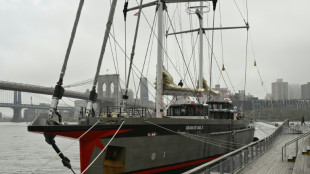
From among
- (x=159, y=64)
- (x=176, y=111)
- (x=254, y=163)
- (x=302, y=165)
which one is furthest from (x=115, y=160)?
(x=176, y=111)

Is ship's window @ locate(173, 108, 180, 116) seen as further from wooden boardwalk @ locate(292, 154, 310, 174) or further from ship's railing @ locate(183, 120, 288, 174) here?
wooden boardwalk @ locate(292, 154, 310, 174)

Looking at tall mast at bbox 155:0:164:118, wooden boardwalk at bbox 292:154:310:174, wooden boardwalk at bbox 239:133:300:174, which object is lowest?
wooden boardwalk at bbox 239:133:300:174

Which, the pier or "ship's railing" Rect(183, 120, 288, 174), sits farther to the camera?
the pier

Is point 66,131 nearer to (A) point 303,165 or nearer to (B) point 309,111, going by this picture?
(A) point 303,165

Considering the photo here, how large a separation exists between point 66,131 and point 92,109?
2.78 metres

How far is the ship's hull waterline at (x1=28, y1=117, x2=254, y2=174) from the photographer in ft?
48.4

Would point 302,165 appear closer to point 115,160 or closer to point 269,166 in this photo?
point 269,166

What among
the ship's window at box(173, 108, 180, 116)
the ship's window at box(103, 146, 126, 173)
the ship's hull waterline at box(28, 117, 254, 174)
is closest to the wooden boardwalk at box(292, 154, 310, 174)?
the ship's hull waterline at box(28, 117, 254, 174)

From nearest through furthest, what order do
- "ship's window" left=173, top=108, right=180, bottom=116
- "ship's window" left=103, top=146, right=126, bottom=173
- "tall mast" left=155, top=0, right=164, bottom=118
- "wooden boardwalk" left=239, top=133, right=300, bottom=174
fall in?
"wooden boardwalk" left=239, top=133, right=300, bottom=174 < "ship's window" left=103, top=146, right=126, bottom=173 < "tall mast" left=155, top=0, right=164, bottom=118 < "ship's window" left=173, top=108, right=180, bottom=116

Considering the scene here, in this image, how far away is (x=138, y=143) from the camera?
51.9 ft

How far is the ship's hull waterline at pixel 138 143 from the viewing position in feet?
48.4

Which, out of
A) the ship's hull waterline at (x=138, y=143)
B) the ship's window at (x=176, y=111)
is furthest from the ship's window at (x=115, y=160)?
the ship's window at (x=176, y=111)

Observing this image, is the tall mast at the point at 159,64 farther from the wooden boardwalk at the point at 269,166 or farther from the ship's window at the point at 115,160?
the wooden boardwalk at the point at 269,166

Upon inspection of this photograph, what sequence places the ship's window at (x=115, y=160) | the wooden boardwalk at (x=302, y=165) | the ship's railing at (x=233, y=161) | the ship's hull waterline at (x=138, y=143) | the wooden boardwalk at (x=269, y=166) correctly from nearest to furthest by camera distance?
the ship's railing at (x=233, y=161), the wooden boardwalk at (x=302, y=165), the wooden boardwalk at (x=269, y=166), the ship's hull waterline at (x=138, y=143), the ship's window at (x=115, y=160)
